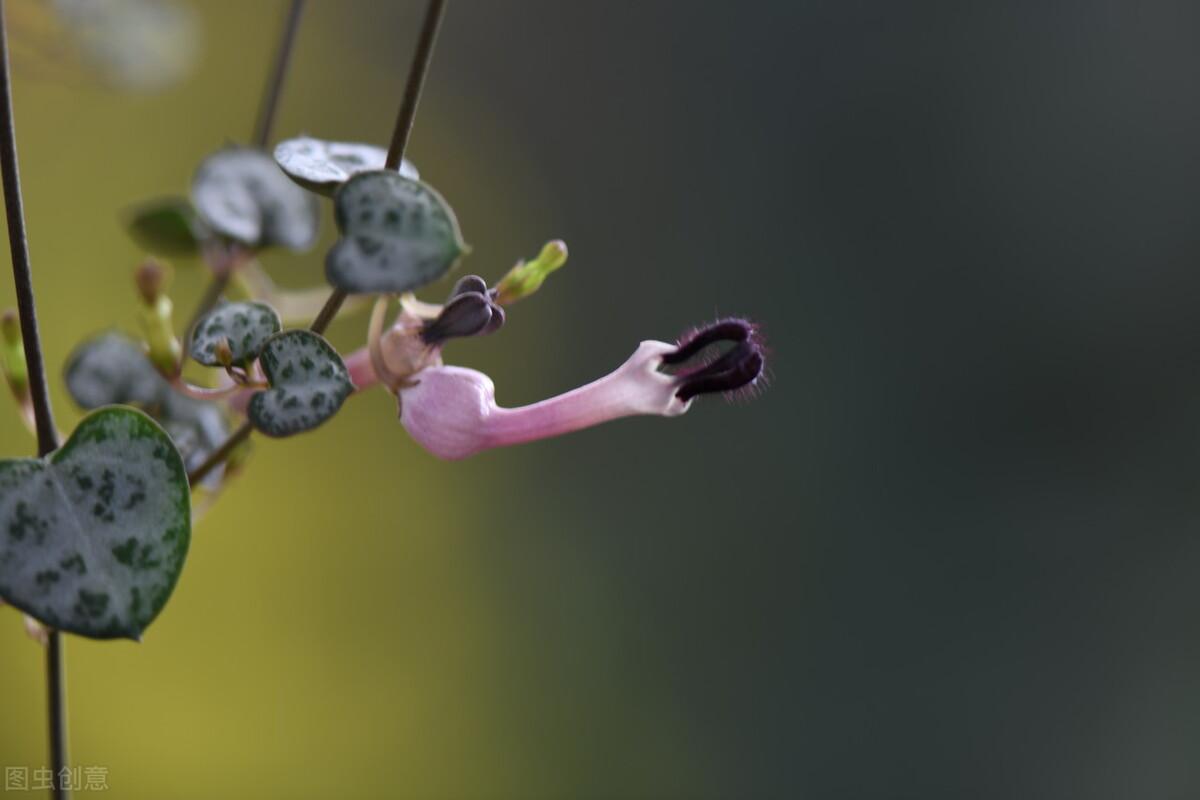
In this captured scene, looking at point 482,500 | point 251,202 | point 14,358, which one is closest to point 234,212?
point 251,202

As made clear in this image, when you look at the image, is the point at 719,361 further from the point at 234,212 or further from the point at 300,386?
the point at 234,212

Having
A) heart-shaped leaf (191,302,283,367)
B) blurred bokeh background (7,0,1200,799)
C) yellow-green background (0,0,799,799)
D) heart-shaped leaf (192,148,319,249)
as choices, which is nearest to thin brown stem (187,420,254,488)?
heart-shaped leaf (191,302,283,367)

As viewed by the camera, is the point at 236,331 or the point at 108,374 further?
the point at 108,374

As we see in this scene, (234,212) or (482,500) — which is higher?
(482,500)

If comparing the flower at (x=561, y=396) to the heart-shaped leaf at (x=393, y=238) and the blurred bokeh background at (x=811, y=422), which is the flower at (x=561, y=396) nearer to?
the heart-shaped leaf at (x=393, y=238)

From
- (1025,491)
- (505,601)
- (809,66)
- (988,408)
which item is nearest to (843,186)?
(809,66)
